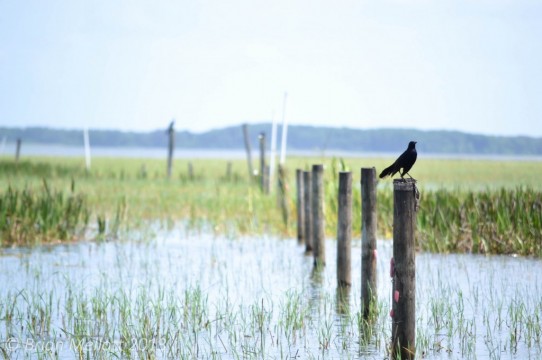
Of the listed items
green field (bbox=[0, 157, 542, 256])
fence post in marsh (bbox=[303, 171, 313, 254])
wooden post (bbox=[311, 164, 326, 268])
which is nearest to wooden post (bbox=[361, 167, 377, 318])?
wooden post (bbox=[311, 164, 326, 268])

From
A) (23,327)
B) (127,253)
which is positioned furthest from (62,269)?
(23,327)

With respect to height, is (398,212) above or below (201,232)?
above

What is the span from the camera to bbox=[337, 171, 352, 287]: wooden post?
41.8 feet

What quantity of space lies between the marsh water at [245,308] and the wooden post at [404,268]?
0.43 meters

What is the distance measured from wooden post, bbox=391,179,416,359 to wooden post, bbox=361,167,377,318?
2145mm

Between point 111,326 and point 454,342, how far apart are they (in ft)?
12.2

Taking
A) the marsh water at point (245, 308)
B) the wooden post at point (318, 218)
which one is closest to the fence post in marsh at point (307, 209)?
the marsh water at point (245, 308)

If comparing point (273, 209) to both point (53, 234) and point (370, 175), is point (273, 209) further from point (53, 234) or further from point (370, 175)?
point (370, 175)

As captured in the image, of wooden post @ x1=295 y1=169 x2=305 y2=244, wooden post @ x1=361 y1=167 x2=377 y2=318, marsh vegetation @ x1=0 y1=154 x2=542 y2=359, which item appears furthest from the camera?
wooden post @ x1=295 y1=169 x2=305 y2=244

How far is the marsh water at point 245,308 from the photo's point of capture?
9.45 meters

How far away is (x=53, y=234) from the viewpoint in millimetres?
18609

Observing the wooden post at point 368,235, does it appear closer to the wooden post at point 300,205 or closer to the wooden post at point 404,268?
the wooden post at point 404,268
